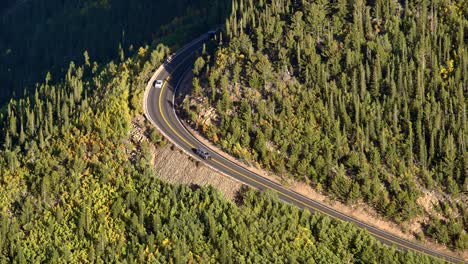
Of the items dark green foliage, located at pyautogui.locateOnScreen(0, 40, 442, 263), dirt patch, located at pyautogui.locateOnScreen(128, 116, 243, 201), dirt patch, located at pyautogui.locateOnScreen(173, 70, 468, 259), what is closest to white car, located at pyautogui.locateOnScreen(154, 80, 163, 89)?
dark green foliage, located at pyautogui.locateOnScreen(0, 40, 442, 263)

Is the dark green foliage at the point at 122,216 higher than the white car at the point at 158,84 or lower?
lower

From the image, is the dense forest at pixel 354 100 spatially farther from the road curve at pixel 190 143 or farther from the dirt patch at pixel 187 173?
the dirt patch at pixel 187 173

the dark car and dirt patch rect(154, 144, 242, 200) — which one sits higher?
the dark car

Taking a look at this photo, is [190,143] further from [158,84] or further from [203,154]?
[158,84]

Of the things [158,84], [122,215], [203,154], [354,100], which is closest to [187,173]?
[203,154]

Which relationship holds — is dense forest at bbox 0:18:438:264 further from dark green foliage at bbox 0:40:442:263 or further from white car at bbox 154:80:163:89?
white car at bbox 154:80:163:89

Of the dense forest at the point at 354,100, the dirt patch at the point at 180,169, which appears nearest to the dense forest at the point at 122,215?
the dirt patch at the point at 180,169

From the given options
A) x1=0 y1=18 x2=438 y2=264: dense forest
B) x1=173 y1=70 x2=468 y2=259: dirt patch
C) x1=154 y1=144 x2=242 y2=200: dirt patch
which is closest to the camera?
x1=0 y1=18 x2=438 y2=264: dense forest
